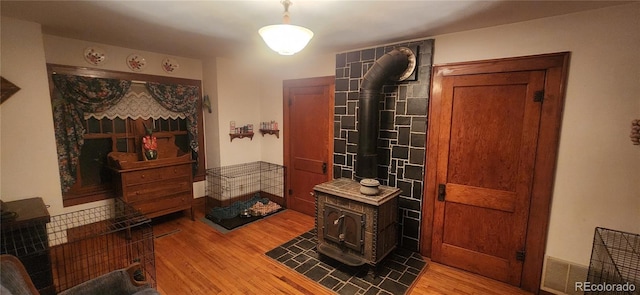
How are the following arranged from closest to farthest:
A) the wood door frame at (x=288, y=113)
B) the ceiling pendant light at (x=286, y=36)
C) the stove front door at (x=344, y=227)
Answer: the ceiling pendant light at (x=286, y=36)
the stove front door at (x=344, y=227)
the wood door frame at (x=288, y=113)

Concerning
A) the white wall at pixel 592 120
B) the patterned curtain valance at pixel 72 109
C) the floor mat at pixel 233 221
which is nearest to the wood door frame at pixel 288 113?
the floor mat at pixel 233 221

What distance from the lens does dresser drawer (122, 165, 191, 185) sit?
291 cm

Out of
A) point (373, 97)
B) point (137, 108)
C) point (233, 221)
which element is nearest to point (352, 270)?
point (373, 97)

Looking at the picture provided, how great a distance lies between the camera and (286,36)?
1503mm

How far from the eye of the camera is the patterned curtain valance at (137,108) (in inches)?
120

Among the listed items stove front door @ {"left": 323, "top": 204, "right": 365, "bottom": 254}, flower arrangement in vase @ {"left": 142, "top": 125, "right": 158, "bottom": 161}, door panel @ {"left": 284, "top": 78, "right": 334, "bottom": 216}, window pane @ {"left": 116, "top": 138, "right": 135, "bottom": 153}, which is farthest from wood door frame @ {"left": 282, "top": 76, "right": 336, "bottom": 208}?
window pane @ {"left": 116, "top": 138, "right": 135, "bottom": 153}

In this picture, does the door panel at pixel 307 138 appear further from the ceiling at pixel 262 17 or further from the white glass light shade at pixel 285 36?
the white glass light shade at pixel 285 36

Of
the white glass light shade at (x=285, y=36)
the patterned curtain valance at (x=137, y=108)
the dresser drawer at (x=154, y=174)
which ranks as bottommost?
the dresser drawer at (x=154, y=174)

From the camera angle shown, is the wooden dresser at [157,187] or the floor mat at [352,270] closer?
the floor mat at [352,270]

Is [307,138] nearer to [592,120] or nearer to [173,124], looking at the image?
[173,124]

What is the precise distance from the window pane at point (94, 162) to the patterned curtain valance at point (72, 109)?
0.15 meters

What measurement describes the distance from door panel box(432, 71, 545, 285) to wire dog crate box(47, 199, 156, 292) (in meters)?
2.64

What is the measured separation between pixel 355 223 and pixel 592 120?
6.19 feet

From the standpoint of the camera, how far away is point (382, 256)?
7.85ft
